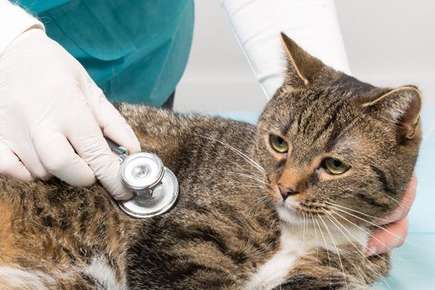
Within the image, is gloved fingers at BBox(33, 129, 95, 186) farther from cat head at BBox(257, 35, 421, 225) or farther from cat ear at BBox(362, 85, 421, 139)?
cat ear at BBox(362, 85, 421, 139)

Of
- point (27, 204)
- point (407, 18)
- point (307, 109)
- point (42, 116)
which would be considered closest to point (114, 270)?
point (27, 204)

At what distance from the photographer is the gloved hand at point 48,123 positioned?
1183mm

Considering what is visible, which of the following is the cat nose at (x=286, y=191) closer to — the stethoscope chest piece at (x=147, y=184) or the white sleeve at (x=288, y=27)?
the stethoscope chest piece at (x=147, y=184)

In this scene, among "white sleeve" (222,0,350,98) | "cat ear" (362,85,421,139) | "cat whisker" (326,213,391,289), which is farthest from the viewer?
"white sleeve" (222,0,350,98)

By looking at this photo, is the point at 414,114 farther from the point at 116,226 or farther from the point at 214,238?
the point at 116,226

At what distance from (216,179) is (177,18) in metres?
0.63

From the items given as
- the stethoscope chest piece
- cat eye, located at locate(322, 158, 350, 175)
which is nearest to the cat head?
cat eye, located at locate(322, 158, 350, 175)

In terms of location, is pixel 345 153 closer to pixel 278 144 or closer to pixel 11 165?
pixel 278 144

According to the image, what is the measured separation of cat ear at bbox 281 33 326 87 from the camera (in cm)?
122

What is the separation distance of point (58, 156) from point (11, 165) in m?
0.11

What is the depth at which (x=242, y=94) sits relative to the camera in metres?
2.67

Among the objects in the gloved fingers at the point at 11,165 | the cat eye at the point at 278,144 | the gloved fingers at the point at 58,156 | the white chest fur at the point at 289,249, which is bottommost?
the white chest fur at the point at 289,249

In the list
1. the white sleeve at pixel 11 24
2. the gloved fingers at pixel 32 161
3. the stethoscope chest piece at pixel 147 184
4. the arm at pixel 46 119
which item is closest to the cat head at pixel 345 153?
the stethoscope chest piece at pixel 147 184

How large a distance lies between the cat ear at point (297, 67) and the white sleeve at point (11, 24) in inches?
18.9
